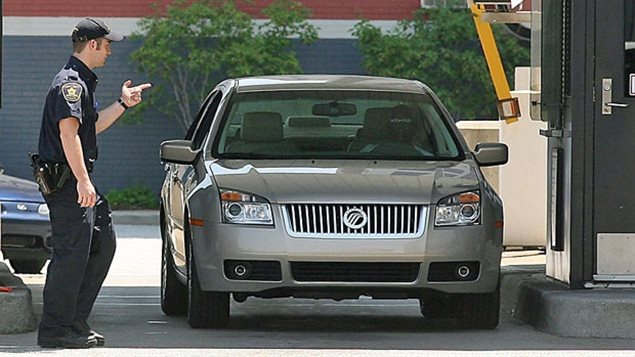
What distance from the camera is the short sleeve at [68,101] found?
9.16m

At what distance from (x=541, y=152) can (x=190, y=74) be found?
11.1m

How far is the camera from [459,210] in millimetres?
10016

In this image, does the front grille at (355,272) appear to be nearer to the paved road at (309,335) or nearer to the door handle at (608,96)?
the paved road at (309,335)

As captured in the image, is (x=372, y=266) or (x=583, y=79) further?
(x=583, y=79)

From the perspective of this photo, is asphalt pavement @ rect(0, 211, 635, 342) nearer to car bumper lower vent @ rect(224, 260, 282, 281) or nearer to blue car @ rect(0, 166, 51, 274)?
car bumper lower vent @ rect(224, 260, 282, 281)

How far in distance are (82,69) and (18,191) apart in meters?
5.91

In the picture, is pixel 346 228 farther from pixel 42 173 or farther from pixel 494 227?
pixel 42 173

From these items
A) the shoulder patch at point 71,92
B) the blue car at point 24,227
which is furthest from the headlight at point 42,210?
the shoulder patch at point 71,92

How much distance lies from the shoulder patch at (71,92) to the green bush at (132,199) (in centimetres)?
1636

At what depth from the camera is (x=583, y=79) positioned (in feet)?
34.5

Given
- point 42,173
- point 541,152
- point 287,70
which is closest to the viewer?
point 42,173

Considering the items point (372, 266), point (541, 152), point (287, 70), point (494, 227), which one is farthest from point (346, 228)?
point (287, 70)

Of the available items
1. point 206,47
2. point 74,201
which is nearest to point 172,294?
point 74,201

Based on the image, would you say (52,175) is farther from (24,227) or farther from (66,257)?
(24,227)
